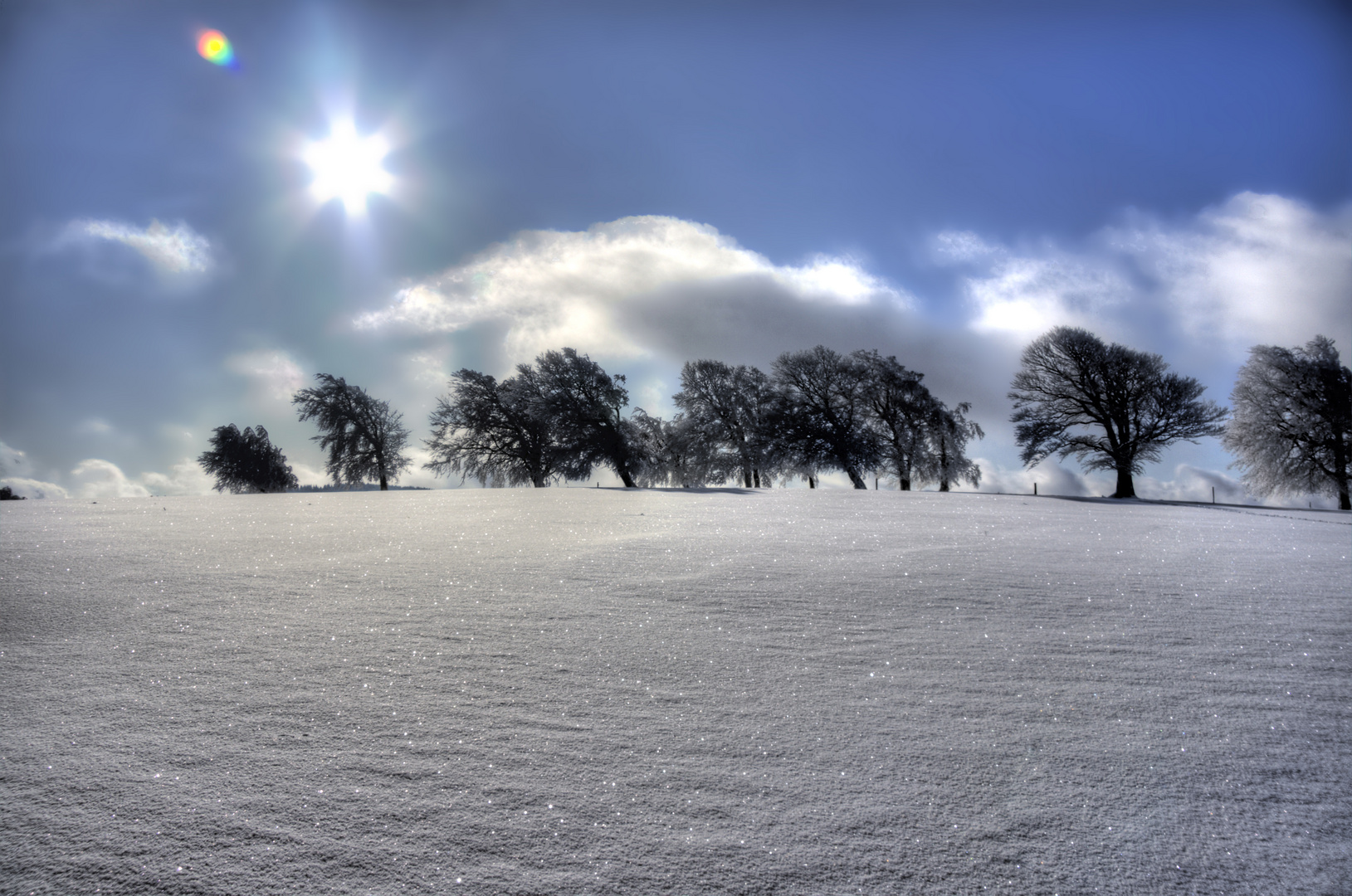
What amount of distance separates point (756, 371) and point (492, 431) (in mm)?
11360

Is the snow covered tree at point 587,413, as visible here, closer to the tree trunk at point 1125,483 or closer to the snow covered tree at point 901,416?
the snow covered tree at point 901,416

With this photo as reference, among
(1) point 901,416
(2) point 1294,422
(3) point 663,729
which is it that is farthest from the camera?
(1) point 901,416

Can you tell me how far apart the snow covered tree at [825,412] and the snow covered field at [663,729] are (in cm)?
2132

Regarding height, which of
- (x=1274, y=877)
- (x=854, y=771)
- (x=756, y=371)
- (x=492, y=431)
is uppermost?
(x=756, y=371)

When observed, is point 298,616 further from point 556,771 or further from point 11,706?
point 556,771

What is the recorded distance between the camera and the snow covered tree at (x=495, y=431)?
27.3 metres

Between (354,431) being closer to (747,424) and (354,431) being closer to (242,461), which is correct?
(242,461)

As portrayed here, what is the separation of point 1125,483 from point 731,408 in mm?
14028

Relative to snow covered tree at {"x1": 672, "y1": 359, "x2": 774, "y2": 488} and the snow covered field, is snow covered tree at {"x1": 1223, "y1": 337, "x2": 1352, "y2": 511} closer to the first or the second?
snow covered tree at {"x1": 672, "y1": 359, "x2": 774, "y2": 488}

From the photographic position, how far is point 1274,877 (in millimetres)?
1738

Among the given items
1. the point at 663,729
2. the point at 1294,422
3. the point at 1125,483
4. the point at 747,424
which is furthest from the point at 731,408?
the point at 663,729

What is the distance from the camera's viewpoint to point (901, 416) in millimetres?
26484

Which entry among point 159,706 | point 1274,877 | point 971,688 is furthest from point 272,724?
point 1274,877

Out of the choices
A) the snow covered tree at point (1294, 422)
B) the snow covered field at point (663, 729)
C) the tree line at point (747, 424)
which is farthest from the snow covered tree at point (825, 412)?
the snow covered field at point (663, 729)
